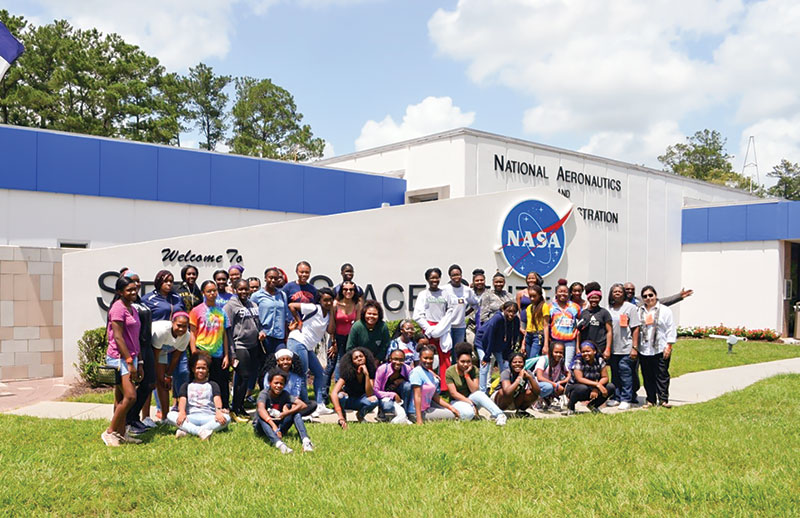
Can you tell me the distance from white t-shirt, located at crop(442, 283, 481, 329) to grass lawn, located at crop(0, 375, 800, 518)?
6.39 ft

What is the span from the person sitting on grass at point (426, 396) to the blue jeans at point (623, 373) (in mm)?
2521

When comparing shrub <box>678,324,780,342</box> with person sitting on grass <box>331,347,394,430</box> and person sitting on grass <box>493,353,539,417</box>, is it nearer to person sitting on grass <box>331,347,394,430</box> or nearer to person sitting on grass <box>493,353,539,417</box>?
person sitting on grass <box>493,353,539,417</box>

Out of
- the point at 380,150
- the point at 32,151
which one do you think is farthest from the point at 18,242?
the point at 380,150

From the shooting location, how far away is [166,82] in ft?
111

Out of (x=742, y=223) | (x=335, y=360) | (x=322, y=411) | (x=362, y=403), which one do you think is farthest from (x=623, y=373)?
(x=742, y=223)

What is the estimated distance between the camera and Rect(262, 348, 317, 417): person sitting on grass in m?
6.72

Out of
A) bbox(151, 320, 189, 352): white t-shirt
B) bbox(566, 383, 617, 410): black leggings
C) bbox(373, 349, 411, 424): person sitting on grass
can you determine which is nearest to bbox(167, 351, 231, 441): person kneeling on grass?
bbox(151, 320, 189, 352): white t-shirt

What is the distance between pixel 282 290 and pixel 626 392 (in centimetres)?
468

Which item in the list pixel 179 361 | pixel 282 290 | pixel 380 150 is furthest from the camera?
pixel 380 150

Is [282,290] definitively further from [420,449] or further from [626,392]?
[626,392]

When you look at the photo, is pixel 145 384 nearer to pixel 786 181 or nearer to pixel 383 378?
pixel 383 378

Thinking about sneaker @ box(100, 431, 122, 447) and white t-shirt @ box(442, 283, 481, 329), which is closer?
sneaker @ box(100, 431, 122, 447)

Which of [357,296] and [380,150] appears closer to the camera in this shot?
[357,296]

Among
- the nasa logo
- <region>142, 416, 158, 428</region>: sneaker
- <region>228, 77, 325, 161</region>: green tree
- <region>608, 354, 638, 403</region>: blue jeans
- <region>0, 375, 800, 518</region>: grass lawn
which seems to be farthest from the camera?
<region>228, 77, 325, 161</region>: green tree
